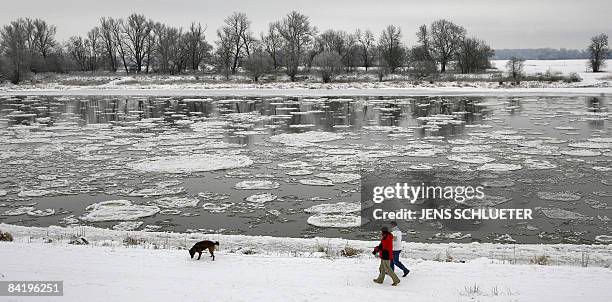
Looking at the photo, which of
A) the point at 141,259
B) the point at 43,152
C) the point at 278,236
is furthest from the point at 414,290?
the point at 43,152

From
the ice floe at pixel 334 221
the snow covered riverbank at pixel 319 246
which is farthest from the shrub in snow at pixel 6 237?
the ice floe at pixel 334 221

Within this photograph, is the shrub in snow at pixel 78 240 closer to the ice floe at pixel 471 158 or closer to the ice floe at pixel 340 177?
the ice floe at pixel 340 177

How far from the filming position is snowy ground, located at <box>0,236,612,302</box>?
6.33 m

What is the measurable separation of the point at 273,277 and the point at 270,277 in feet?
0.14

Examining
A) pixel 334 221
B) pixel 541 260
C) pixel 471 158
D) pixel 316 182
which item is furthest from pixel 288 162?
pixel 541 260

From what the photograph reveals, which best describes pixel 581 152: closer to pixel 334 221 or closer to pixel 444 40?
pixel 334 221

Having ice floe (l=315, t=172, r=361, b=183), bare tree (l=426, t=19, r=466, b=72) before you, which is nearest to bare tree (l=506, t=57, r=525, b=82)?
bare tree (l=426, t=19, r=466, b=72)

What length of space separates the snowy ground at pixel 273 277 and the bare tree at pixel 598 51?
217 feet

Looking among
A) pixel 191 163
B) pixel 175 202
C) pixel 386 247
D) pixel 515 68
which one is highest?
pixel 515 68

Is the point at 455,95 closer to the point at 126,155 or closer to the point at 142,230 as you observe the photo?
the point at 126,155

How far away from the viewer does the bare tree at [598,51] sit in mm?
64406

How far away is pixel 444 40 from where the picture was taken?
80375mm

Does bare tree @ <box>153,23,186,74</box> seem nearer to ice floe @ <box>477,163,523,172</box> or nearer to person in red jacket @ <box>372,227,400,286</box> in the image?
ice floe @ <box>477,163,523,172</box>

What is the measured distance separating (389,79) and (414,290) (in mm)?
54545
